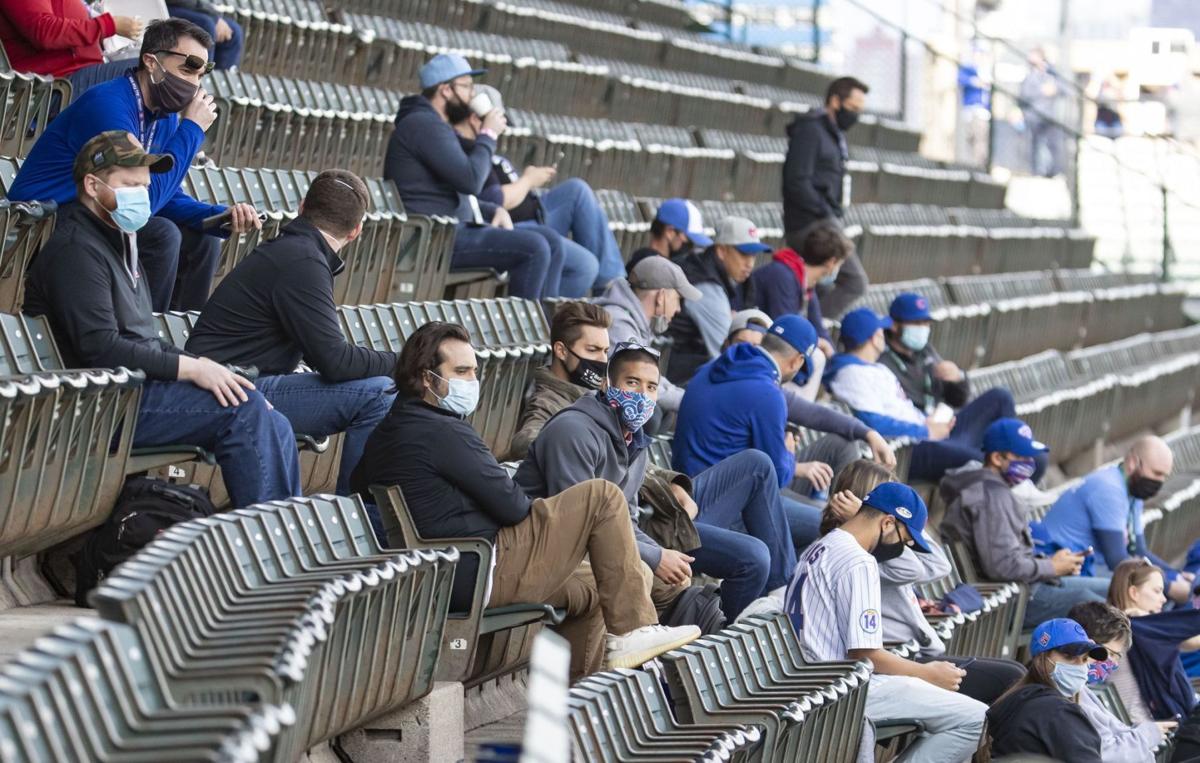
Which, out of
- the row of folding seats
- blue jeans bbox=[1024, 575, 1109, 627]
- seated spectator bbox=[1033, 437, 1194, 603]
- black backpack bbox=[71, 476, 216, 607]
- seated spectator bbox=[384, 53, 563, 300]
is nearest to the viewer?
the row of folding seats

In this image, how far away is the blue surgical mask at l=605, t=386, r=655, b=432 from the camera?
541 cm

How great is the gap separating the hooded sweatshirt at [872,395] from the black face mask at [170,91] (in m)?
3.75

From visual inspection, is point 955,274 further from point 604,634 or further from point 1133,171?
point 604,634

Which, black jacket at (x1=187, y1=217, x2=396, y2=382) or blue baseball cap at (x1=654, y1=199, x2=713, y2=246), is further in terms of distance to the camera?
blue baseball cap at (x1=654, y1=199, x2=713, y2=246)

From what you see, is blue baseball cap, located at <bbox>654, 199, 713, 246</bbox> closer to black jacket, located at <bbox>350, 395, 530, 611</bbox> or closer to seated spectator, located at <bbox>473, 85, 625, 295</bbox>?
seated spectator, located at <bbox>473, 85, 625, 295</bbox>

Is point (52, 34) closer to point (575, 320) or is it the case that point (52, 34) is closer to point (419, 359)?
point (575, 320)

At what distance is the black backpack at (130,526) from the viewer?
4.54 m

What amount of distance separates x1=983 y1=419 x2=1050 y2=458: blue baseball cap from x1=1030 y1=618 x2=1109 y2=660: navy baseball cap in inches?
89.9

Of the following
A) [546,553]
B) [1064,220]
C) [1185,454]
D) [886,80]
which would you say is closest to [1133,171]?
[1064,220]

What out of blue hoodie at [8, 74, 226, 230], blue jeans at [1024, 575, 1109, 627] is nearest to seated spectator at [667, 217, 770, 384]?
blue jeans at [1024, 575, 1109, 627]

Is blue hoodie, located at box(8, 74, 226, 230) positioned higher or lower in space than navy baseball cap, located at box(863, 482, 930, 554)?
higher

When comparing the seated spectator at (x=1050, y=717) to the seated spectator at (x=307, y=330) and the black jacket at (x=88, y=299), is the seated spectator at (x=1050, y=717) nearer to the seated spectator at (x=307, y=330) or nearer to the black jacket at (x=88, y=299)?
the seated spectator at (x=307, y=330)

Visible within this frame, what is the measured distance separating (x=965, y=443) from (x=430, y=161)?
280 centimetres

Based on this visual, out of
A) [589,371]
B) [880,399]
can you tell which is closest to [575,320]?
[589,371]
